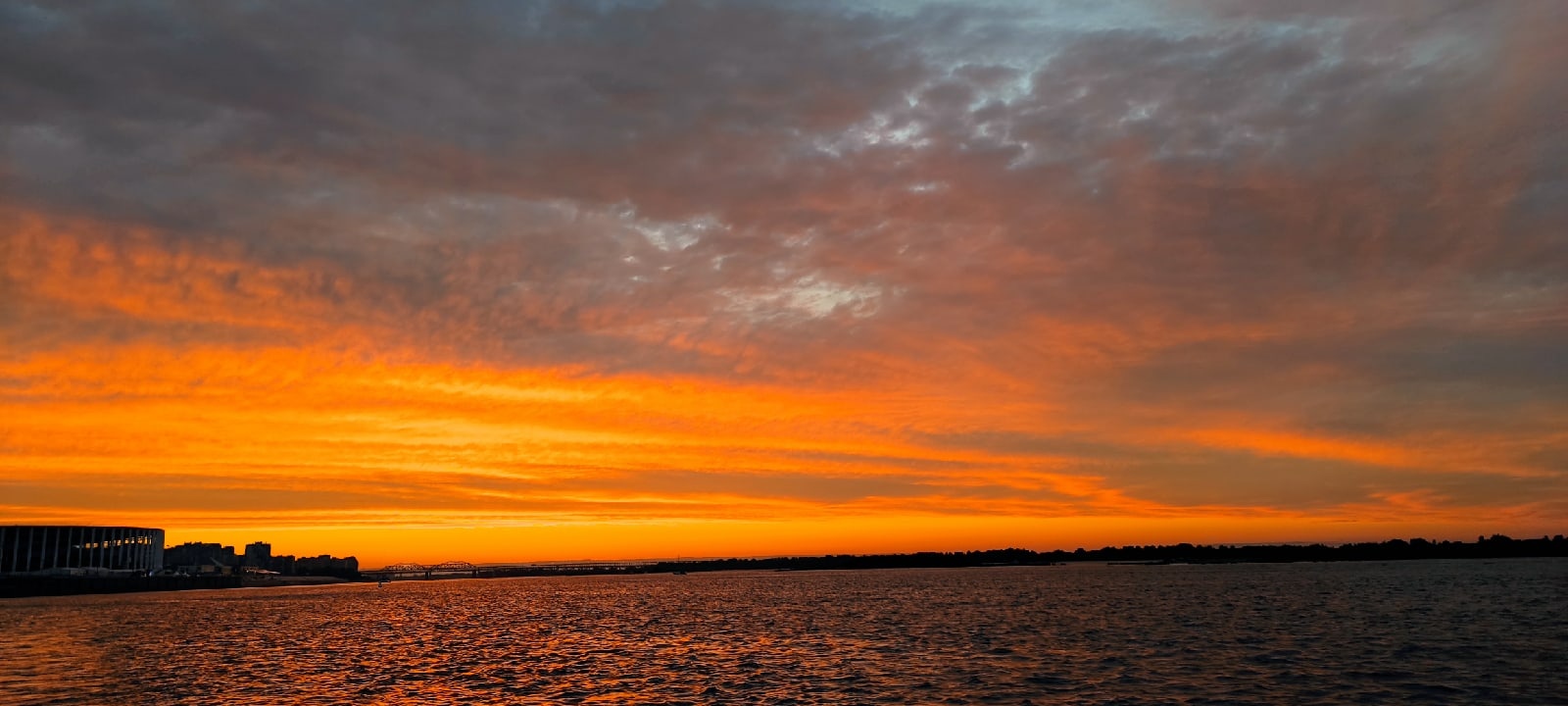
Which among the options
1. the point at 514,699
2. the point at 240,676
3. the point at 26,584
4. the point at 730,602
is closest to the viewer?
the point at 514,699

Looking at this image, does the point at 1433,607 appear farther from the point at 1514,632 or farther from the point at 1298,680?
the point at 1298,680

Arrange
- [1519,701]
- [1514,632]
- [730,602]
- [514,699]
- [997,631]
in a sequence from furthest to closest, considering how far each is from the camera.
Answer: [730,602] → [997,631] → [1514,632] → [514,699] → [1519,701]

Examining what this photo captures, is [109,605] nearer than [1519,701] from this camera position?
No

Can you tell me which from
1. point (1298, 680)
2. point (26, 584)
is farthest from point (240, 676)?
point (26, 584)

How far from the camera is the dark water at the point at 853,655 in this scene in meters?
47.4

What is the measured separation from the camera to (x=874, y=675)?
52.7 m

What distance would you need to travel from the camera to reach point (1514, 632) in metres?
68.8

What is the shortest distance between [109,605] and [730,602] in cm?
9614

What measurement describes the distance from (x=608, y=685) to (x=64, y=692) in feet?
95.7

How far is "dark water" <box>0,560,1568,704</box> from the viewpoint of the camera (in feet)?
155

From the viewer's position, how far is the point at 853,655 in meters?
62.9

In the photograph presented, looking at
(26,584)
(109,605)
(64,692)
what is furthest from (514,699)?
(26,584)

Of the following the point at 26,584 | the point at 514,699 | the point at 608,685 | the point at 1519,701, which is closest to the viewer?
the point at 1519,701

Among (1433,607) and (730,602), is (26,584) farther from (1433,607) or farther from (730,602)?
(1433,607)
